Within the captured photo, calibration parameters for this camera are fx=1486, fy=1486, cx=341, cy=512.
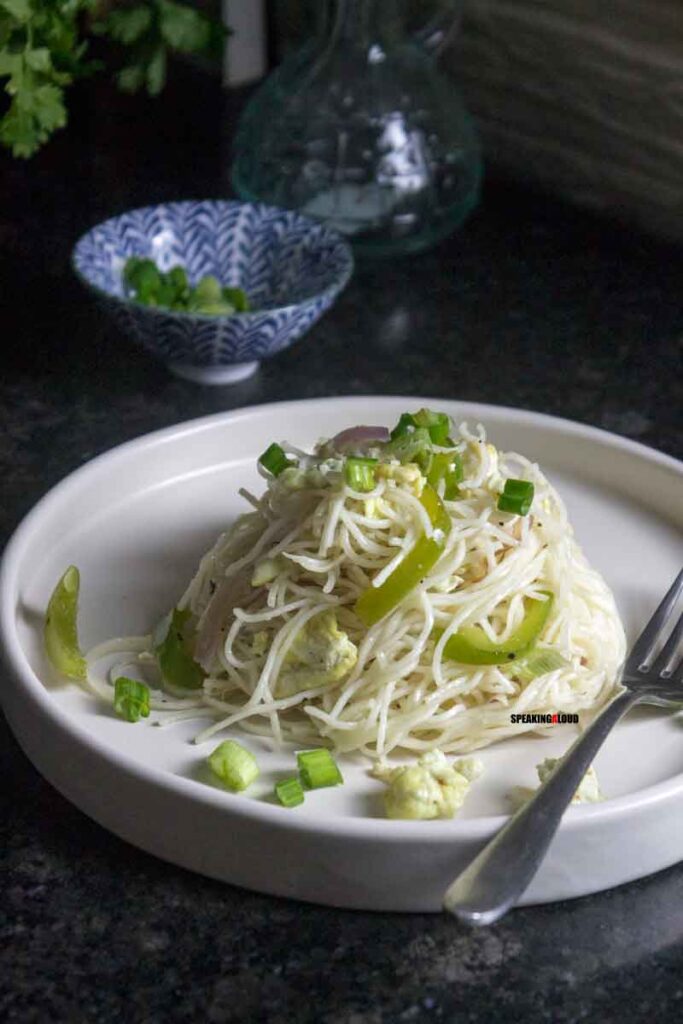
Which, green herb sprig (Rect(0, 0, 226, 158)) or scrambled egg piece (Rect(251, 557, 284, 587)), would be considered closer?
scrambled egg piece (Rect(251, 557, 284, 587))

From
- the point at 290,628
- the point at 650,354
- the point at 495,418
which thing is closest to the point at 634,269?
the point at 650,354

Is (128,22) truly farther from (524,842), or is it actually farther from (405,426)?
(524,842)

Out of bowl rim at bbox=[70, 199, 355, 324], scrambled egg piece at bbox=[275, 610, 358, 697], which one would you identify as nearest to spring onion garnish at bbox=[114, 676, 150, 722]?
scrambled egg piece at bbox=[275, 610, 358, 697]

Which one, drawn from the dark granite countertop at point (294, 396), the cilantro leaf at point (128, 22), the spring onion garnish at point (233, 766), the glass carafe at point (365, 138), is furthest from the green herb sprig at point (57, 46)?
the spring onion garnish at point (233, 766)

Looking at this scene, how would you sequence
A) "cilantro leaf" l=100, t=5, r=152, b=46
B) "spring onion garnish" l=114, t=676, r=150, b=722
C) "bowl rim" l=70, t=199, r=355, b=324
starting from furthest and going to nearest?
"cilantro leaf" l=100, t=5, r=152, b=46, "bowl rim" l=70, t=199, r=355, b=324, "spring onion garnish" l=114, t=676, r=150, b=722

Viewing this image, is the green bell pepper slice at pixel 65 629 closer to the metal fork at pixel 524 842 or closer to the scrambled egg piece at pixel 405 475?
the scrambled egg piece at pixel 405 475

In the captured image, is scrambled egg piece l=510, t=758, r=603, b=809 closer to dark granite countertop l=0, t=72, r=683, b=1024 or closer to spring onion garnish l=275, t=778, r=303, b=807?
dark granite countertop l=0, t=72, r=683, b=1024
